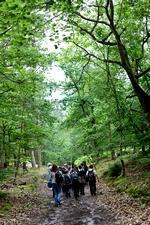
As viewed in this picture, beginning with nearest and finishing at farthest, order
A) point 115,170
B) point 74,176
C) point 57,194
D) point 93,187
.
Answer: point 57,194 < point 93,187 < point 74,176 < point 115,170

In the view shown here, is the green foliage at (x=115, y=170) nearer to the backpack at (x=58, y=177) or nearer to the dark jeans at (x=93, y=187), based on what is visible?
the dark jeans at (x=93, y=187)

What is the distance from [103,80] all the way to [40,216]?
47.3ft

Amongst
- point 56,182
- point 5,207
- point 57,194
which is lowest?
point 5,207

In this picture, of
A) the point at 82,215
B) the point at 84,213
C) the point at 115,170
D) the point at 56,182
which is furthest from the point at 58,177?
the point at 115,170

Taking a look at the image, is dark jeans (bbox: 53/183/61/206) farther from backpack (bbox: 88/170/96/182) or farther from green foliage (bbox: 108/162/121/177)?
green foliage (bbox: 108/162/121/177)

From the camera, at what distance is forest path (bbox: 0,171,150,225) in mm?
13555

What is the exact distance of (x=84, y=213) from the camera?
51.6 ft

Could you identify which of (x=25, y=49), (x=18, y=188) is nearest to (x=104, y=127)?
(x=18, y=188)

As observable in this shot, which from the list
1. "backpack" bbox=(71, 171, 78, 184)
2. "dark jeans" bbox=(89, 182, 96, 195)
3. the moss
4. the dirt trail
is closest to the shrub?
"dark jeans" bbox=(89, 182, 96, 195)

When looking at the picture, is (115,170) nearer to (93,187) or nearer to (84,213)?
(93,187)

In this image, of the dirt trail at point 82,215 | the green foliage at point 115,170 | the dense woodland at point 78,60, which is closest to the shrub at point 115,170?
the green foliage at point 115,170

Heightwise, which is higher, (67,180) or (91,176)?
(91,176)

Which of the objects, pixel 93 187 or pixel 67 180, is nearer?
pixel 93 187

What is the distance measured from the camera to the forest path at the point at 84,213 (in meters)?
13.6
